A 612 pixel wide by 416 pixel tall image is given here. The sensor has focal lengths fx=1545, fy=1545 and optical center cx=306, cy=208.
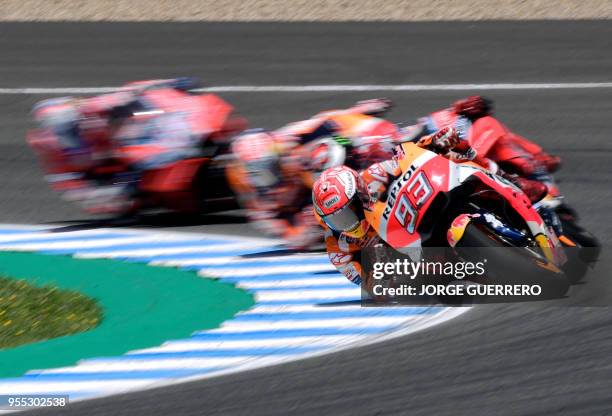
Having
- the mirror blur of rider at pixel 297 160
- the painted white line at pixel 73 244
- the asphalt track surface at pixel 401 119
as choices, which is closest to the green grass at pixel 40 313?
the painted white line at pixel 73 244

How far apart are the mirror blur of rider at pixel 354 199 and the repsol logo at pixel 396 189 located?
12 centimetres

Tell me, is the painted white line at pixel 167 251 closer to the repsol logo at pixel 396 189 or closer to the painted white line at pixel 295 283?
the painted white line at pixel 295 283

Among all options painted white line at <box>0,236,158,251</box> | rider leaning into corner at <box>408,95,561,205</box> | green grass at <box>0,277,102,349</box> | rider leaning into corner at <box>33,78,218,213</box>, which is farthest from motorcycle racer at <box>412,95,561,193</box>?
green grass at <box>0,277,102,349</box>

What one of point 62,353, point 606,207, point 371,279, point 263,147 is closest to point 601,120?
point 606,207

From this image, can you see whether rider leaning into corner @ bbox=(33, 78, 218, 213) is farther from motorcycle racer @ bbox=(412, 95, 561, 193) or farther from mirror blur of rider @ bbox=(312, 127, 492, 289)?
mirror blur of rider @ bbox=(312, 127, 492, 289)

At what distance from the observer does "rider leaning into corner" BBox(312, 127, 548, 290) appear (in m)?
10.3

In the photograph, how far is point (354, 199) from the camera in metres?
10.2

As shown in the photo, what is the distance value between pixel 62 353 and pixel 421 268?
2418 mm

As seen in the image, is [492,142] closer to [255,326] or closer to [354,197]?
[354,197]

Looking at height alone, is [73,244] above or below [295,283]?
above

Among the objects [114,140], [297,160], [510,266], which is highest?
[114,140]

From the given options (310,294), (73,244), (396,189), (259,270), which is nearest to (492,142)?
(396,189)

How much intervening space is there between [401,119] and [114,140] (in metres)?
5.26

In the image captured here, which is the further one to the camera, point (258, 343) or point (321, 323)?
point (321, 323)
